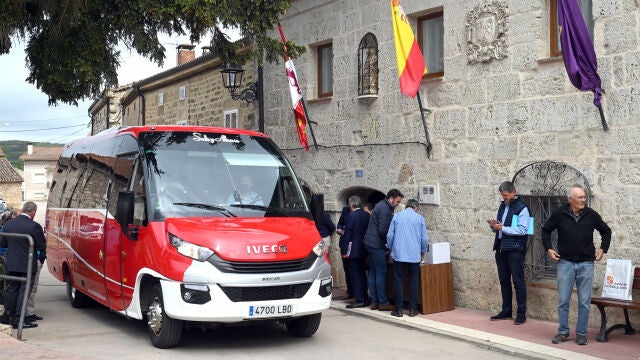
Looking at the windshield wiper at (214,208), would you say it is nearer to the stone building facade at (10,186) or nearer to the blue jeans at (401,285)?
the blue jeans at (401,285)

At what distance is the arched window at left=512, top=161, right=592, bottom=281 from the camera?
30.6ft

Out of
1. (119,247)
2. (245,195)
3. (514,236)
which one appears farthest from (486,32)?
(119,247)

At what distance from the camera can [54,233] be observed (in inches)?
456

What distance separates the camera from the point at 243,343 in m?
8.04

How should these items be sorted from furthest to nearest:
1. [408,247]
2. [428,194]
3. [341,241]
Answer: [428,194], [341,241], [408,247]

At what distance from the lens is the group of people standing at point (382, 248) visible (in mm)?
9852

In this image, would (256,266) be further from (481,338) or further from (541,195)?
(541,195)

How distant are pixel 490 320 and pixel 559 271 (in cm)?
173

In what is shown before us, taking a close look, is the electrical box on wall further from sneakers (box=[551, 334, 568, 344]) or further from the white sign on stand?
sneakers (box=[551, 334, 568, 344])

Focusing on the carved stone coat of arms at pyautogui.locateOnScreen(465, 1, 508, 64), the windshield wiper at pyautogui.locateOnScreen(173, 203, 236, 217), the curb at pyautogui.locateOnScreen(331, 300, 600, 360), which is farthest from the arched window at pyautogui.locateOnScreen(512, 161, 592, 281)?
the windshield wiper at pyautogui.locateOnScreen(173, 203, 236, 217)

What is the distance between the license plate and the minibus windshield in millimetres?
1126

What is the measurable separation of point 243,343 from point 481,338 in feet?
9.01

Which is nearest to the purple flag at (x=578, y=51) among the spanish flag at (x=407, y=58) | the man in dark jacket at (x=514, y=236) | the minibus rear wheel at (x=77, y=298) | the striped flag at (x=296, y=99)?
the man in dark jacket at (x=514, y=236)

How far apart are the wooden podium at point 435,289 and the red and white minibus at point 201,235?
7.72 ft
